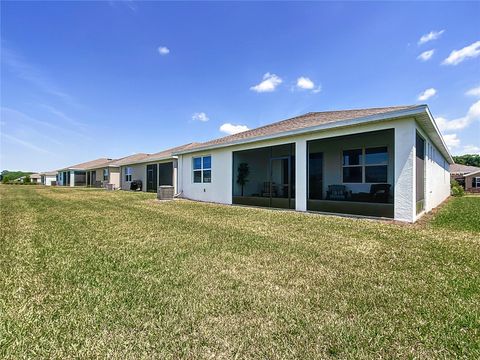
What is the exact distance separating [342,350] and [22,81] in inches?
842

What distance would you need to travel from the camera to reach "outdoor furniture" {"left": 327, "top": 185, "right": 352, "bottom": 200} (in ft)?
41.3

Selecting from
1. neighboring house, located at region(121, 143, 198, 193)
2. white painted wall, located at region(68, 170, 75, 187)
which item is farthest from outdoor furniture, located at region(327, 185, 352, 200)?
white painted wall, located at region(68, 170, 75, 187)

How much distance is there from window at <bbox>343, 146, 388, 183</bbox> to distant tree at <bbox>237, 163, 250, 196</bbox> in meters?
5.36

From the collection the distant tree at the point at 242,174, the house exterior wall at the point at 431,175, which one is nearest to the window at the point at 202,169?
the distant tree at the point at 242,174

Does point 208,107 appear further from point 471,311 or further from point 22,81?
point 471,311

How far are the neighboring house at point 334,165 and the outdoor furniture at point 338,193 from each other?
0.05 metres

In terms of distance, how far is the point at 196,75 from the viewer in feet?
61.1

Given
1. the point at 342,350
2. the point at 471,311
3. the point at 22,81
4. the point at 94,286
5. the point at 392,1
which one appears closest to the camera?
the point at 342,350

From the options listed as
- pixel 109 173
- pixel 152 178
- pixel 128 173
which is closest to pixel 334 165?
pixel 152 178

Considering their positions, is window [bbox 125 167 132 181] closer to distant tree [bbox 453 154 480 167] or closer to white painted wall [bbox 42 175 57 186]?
white painted wall [bbox 42 175 57 186]

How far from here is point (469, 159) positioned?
7375 centimetres

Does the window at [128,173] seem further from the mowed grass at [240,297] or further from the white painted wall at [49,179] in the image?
the white painted wall at [49,179]

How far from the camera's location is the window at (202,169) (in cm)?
1559

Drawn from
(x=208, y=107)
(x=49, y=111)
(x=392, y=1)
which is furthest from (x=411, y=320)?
(x=49, y=111)
